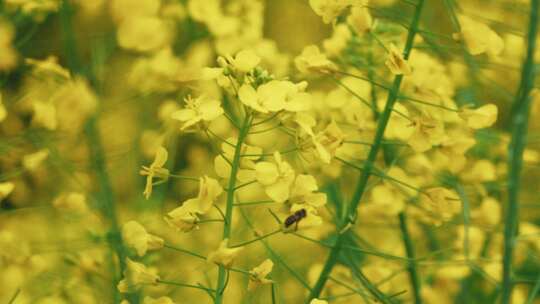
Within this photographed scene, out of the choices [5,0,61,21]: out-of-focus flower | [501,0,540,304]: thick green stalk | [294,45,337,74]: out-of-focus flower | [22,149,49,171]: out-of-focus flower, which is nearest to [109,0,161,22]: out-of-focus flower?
[5,0,61,21]: out-of-focus flower

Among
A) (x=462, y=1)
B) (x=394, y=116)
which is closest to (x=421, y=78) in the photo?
(x=394, y=116)

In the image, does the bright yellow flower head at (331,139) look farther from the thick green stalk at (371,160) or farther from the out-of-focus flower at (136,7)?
the out-of-focus flower at (136,7)

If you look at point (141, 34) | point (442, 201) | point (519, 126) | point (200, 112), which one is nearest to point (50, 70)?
point (141, 34)

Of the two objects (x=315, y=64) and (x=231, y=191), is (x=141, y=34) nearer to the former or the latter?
(x=315, y=64)

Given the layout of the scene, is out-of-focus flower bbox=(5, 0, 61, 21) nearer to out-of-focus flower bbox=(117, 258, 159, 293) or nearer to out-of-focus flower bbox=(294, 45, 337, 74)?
out-of-focus flower bbox=(294, 45, 337, 74)

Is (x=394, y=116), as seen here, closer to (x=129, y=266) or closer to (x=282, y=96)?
(x=282, y=96)

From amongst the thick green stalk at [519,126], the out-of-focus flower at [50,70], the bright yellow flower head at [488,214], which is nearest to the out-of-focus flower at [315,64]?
the thick green stalk at [519,126]
